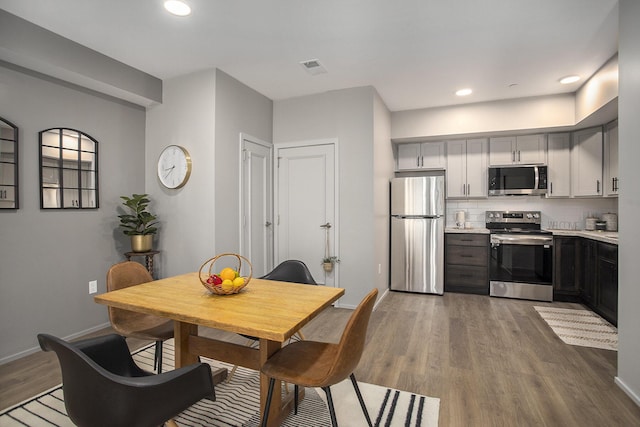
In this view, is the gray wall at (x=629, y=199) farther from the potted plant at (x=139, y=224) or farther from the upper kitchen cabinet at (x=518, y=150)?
the potted plant at (x=139, y=224)

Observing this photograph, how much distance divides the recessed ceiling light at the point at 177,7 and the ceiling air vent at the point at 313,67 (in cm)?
116

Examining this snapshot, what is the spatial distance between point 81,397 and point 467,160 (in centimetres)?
495

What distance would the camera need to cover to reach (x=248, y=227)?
3.84m

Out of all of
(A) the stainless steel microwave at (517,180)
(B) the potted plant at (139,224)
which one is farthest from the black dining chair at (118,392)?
(A) the stainless steel microwave at (517,180)

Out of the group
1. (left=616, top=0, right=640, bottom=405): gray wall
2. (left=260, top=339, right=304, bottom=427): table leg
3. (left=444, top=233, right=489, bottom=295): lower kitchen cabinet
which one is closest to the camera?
(left=260, top=339, right=304, bottom=427): table leg

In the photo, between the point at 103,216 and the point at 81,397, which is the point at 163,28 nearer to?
the point at 103,216

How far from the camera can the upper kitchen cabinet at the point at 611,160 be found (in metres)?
3.92

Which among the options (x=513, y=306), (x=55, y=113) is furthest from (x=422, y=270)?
(x=55, y=113)

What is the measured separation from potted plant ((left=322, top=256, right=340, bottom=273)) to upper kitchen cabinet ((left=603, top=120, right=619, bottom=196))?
3335 millimetres

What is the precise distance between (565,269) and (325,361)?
394 cm

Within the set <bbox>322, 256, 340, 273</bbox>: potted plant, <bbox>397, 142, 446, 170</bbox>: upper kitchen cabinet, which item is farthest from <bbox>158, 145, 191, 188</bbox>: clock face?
<bbox>397, 142, 446, 170</bbox>: upper kitchen cabinet

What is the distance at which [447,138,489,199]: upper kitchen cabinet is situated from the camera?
4.83 metres

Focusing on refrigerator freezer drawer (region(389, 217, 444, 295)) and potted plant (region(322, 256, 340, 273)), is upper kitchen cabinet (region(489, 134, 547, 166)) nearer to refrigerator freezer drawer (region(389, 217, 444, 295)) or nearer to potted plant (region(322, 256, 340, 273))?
refrigerator freezer drawer (region(389, 217, 444, 295))

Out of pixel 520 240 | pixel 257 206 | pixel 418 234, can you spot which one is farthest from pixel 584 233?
pixel 257 206
